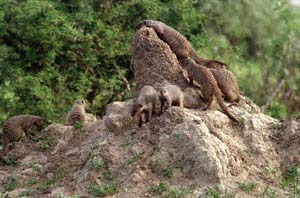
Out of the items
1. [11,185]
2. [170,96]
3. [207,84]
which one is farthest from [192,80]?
[11,185]

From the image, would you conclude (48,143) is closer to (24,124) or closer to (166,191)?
(24,124)

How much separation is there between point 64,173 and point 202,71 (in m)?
1.89

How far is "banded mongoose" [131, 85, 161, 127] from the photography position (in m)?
7.68

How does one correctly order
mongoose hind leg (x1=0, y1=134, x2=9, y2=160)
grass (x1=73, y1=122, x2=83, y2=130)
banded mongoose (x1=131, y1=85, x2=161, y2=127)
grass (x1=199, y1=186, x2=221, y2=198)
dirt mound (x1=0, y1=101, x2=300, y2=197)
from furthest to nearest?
mongoose hind leg (x1=0, y1=134, x2=9, y2=160)
grass (x1=73, y1=122, x2=83, y2=130)
banded mongoose (x1=131, y1=85, x2=161, y2=127)
dirt mound (x1=0, y1=101, x2=300, y2=197)
grass (x1=199, y1=186, x2=221, y2=198)

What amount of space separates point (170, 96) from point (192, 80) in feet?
1.75

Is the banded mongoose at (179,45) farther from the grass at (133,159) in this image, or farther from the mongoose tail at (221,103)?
the grass at (133,159)

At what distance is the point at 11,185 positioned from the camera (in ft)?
26.0

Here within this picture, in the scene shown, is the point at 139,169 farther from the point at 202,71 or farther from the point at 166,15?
the point at 166,15

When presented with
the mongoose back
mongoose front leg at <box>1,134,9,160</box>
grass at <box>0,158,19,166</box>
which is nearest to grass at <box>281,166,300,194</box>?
the mongoose back

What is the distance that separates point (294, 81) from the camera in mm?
19484

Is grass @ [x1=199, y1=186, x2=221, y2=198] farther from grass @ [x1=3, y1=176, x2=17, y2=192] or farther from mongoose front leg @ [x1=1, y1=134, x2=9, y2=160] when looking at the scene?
mongoose front leg @ [x1=1, y1=134, x2=9, y2=160]

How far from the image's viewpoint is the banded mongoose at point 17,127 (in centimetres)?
920

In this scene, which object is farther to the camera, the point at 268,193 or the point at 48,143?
the point at 48,143

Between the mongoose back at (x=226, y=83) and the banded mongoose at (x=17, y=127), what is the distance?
264 centimetres
